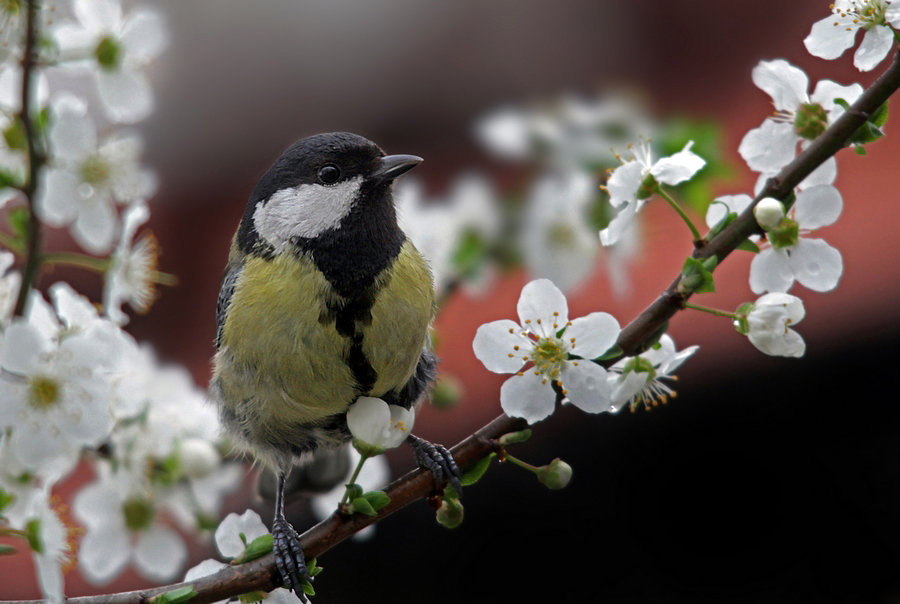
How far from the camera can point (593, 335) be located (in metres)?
0.73

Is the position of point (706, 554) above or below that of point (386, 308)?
below

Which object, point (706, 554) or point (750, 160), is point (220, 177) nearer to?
point (706, 554)

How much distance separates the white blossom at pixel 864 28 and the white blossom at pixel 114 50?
621mm

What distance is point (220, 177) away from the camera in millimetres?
2359

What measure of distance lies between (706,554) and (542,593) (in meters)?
0.37

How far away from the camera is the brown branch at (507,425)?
0.70m

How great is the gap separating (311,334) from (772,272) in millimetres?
487

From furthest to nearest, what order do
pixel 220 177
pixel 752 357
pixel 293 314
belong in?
pixel 220 177 < pixel 752 357 < pixel 293 314

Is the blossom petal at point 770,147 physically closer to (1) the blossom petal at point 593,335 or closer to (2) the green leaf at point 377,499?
(1) the blossom petal at point 593,335

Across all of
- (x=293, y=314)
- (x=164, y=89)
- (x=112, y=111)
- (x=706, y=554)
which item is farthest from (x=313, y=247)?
(x=164, y=89)

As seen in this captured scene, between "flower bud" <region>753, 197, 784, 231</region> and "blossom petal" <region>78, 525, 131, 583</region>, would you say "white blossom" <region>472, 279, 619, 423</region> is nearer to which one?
"flower bud" <region>753, 197, 784, 231</region>

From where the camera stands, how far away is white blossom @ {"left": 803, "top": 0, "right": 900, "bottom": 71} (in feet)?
2.23

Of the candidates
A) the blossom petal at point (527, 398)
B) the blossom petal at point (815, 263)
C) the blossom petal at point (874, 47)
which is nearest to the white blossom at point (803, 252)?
the blossom petal at point (815, 263)

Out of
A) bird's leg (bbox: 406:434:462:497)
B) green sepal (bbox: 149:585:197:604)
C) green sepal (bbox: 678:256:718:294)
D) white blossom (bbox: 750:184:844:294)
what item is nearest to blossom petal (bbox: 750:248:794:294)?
white blossom (bbox: 750:184:844:294)
